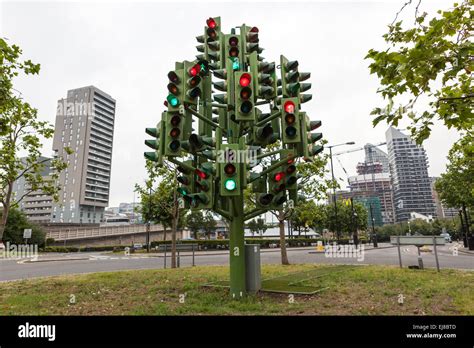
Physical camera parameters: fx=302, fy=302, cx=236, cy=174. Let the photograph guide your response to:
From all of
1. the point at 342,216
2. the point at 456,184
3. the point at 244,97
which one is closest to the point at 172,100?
the point at 244,97

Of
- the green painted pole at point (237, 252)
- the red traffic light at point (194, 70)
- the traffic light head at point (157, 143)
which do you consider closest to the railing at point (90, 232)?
the green painted pole at point (237, 252)

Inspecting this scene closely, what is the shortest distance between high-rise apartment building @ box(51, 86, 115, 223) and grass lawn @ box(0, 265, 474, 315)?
116757 mm

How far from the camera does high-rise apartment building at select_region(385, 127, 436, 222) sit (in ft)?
265

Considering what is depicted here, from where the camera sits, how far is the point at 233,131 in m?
9.23

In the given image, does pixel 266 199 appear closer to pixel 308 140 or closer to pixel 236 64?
pixel 308 140

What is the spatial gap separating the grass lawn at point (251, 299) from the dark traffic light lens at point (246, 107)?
14.3 ft

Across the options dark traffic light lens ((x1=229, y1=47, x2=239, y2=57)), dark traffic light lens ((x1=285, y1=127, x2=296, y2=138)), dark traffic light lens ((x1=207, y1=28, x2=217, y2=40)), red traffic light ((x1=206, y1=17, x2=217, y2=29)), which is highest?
red traffic light ((x1=206, y1=17, x2=217, y2=29))

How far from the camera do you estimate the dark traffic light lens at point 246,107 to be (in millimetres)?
6399

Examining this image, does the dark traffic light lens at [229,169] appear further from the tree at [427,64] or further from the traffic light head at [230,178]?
the tree at [427,64]

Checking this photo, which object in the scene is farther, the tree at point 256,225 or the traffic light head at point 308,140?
the tree at point 256,225

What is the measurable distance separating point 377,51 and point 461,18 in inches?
53.2
